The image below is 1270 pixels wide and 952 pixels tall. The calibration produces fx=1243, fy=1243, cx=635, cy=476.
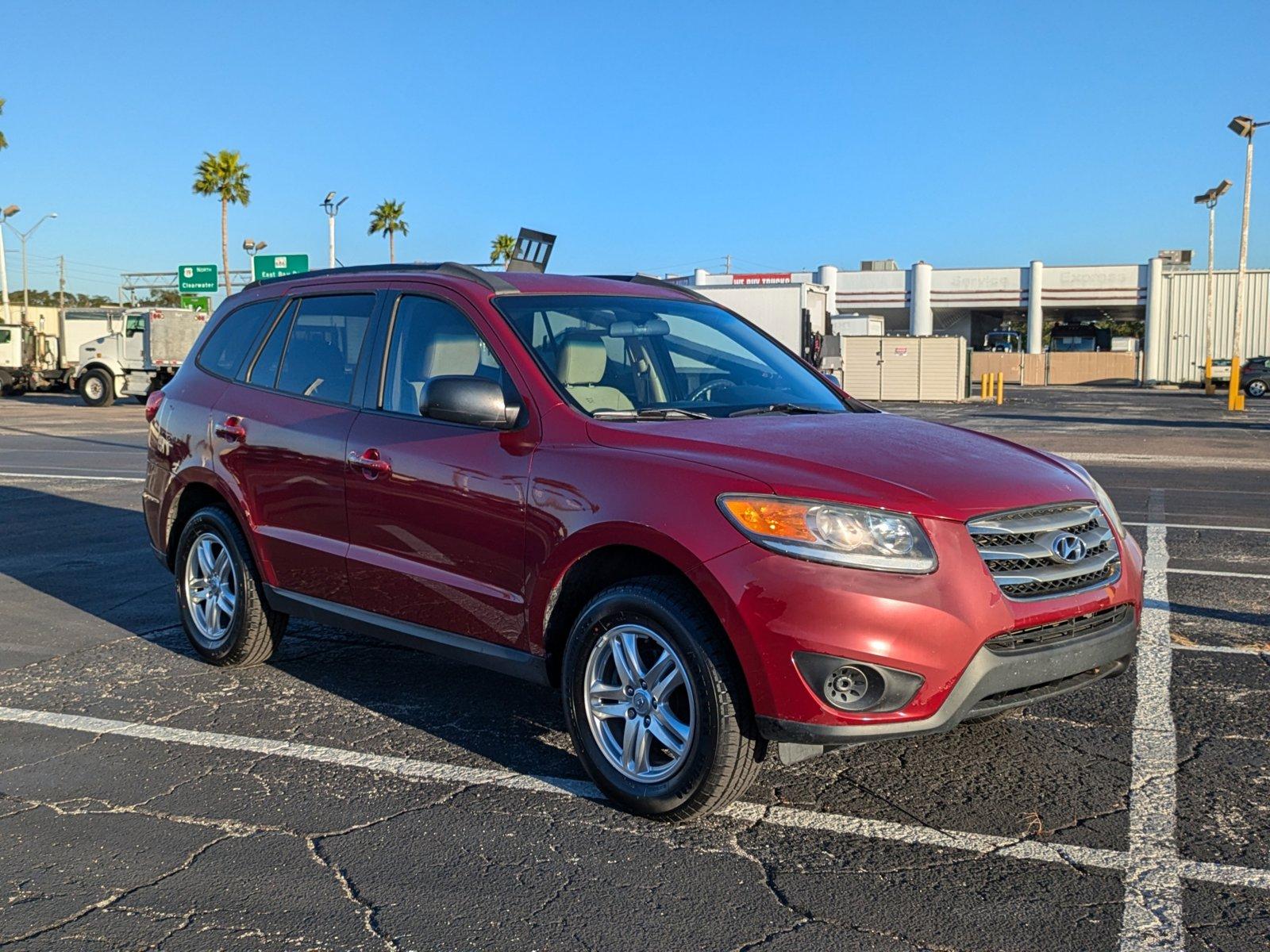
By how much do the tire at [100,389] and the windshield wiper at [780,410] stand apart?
32415 mm

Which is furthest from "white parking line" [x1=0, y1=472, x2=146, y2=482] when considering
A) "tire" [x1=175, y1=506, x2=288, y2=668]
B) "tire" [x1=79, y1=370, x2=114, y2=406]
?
"tire" [x1=79, y1=370, x2=114, y2=406]

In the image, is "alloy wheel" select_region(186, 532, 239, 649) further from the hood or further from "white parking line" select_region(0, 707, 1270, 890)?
the hood

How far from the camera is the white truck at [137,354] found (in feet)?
109

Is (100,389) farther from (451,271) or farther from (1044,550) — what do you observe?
(1044,550)

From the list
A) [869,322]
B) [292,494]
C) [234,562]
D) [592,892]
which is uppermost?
[869,322]

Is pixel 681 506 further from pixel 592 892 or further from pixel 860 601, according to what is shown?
pixel 592 892

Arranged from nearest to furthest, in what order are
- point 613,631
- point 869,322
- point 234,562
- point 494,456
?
point 613,631
point 494,456
point 234,562
point 869,322

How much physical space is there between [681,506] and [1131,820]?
175cm

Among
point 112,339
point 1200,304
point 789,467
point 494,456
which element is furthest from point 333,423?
point 1200,304

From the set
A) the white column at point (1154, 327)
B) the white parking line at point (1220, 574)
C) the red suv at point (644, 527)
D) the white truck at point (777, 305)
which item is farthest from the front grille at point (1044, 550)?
the white column at point (1154, 327)

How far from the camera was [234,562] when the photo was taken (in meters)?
5.75

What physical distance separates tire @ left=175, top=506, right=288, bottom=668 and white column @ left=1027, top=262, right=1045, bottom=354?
6498 cm

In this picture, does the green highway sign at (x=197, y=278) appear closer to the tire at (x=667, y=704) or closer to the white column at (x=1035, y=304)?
the white column at (x=1035, y=304)

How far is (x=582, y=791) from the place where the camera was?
4.25 meters
